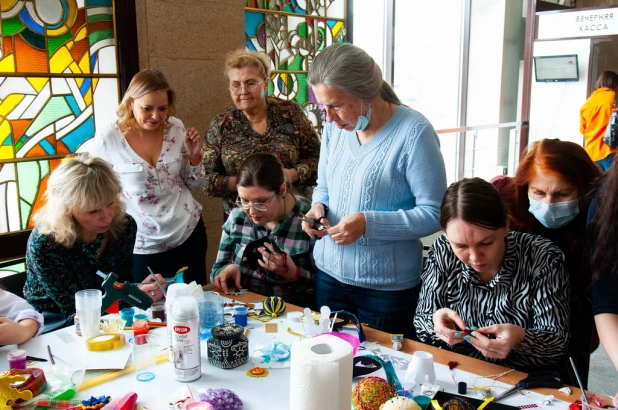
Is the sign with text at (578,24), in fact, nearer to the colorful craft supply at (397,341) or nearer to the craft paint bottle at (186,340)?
the colorful craft supply at (397,341)

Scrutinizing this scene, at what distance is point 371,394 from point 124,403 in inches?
22.6

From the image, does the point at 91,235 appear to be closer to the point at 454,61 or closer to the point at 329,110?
the point at 329,110

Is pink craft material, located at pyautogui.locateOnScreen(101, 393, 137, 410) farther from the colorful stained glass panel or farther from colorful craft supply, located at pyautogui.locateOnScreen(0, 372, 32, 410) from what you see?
the colorful stained glass panel

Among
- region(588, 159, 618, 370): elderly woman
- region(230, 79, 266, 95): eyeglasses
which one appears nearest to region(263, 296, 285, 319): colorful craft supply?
region(588, 159, 618, 370): elderly woman

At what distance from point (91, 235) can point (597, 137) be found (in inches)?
220

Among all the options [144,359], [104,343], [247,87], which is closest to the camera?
[144,359]

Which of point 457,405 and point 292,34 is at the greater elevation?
point 292,34

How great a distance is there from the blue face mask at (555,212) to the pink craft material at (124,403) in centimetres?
139

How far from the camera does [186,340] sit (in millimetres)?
1448

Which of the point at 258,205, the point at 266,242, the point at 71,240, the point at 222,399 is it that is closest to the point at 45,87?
the point at 71,240

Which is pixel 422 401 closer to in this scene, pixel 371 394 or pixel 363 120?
pixel 371 394

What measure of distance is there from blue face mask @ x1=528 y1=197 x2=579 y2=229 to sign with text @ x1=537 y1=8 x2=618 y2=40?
5.40m

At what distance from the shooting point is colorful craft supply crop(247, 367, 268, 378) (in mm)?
1513

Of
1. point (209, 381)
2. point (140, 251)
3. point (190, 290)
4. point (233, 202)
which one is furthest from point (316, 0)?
point (209, 381)
